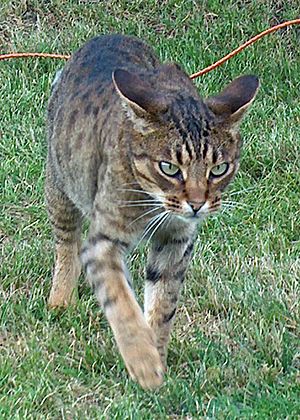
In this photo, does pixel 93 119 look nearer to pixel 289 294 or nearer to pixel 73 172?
pixel 73 172

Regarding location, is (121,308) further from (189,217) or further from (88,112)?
(88,112)

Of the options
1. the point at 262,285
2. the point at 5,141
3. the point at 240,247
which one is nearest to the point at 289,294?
the point at 262,285

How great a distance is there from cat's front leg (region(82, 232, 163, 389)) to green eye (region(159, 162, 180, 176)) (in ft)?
1.40

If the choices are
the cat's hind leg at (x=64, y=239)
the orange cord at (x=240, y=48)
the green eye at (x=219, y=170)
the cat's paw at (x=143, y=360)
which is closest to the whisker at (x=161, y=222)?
the green eye at (x=219, y=170)

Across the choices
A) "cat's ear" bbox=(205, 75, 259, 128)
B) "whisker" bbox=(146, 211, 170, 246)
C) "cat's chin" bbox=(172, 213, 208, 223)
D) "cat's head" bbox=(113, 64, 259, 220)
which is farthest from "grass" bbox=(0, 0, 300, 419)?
"cat's ear" bbox=(205, 75, 259, 128)

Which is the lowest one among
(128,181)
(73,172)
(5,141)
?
(5,141)

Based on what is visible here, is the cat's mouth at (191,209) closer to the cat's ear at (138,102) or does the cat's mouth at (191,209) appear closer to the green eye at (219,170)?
the green eye at (219,170)

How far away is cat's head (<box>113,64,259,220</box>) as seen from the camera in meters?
4.77

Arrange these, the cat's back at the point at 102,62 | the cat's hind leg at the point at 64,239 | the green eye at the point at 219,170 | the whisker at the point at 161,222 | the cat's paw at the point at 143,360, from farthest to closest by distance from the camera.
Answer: the cat's hind leg at the point at 64,239 < the cat's back at the point at 102,62 < the whisker at the point at 161,222 < the green eye at the point at 219,170 < the cat's paw at the point at 143,360

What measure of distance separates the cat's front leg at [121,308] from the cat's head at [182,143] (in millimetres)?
325

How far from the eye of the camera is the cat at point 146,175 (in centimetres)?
478

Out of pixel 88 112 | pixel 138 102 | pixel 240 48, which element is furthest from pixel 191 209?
pixel 240 48

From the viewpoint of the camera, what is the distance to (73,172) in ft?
18.7

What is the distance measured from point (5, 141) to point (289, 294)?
263cm
